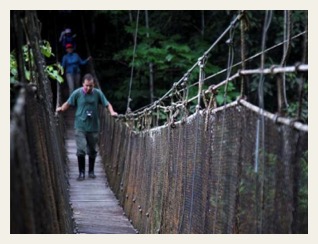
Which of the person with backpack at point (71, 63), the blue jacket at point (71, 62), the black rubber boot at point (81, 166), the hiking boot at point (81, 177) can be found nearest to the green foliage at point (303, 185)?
the black rubber boot at point (81, 166)

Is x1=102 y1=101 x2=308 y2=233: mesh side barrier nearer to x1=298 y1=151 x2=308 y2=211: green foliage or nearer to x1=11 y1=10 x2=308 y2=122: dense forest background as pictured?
x1=298 y1=151 x2=308 y2=211: green foliage

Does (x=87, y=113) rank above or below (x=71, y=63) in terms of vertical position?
below

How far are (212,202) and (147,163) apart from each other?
218cm

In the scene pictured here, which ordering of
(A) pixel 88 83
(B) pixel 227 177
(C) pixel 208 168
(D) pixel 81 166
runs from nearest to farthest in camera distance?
(B) pixel 227 177
(C) pixel 208 168
(A) pixel 88 83
(D) pixel 81 166

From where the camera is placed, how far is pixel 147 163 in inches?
180

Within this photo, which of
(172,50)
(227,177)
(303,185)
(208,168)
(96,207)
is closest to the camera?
(303,185)

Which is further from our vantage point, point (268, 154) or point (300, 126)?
point (268, 154)

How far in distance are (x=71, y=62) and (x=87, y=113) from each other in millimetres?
4254

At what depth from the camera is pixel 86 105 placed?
6234mm

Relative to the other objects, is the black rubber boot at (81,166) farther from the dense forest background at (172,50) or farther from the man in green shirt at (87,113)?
the dense forest background at (172,50)

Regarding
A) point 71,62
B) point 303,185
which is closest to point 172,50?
point 71,62

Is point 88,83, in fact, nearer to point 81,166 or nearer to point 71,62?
point 81,166

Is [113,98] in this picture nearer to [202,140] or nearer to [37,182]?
[202,140]

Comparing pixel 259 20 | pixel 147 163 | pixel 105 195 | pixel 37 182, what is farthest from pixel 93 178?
pixel 37 182
